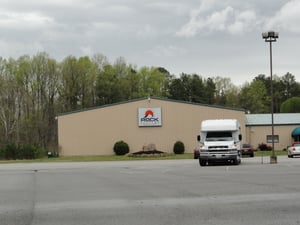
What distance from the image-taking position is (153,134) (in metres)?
65.6

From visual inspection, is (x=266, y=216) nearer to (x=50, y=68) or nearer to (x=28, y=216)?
(x=28, y=216)

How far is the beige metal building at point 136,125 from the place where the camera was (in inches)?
2569

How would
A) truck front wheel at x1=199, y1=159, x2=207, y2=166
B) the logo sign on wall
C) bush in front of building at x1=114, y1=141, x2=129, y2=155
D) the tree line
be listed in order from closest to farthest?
1. truck front wheel at x1=199, y1=159, x2=207, y2=166
2. bush in front of building at x1=114, y1=141, x2=129, y2=155
3. the logo sign on wall
4. the tree line

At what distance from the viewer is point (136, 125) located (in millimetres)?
65375

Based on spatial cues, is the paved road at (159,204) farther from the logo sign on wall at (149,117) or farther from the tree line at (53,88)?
the tree line at (53,88)

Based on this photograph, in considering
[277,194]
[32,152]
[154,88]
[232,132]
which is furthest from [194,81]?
[277,194]

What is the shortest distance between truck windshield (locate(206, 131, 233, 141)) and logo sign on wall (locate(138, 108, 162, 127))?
103ft

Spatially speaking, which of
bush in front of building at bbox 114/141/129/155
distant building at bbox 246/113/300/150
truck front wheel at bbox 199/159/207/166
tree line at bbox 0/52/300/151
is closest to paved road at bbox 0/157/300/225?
truck front wheel at bbox 199/159/207/166

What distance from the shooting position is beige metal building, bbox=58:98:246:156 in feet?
214

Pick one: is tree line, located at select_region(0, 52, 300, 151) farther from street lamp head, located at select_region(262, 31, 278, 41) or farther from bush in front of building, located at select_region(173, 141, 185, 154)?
street lamp head, located at select_region(262, 31, 278, 41)

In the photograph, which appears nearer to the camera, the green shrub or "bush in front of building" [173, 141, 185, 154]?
"bush in front of building" [173, 141, 185, 154]

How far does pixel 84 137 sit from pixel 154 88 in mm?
34730

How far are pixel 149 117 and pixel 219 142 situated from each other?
32867 mm

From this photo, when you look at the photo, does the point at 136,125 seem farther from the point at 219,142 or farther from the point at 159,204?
the point at 159,204
